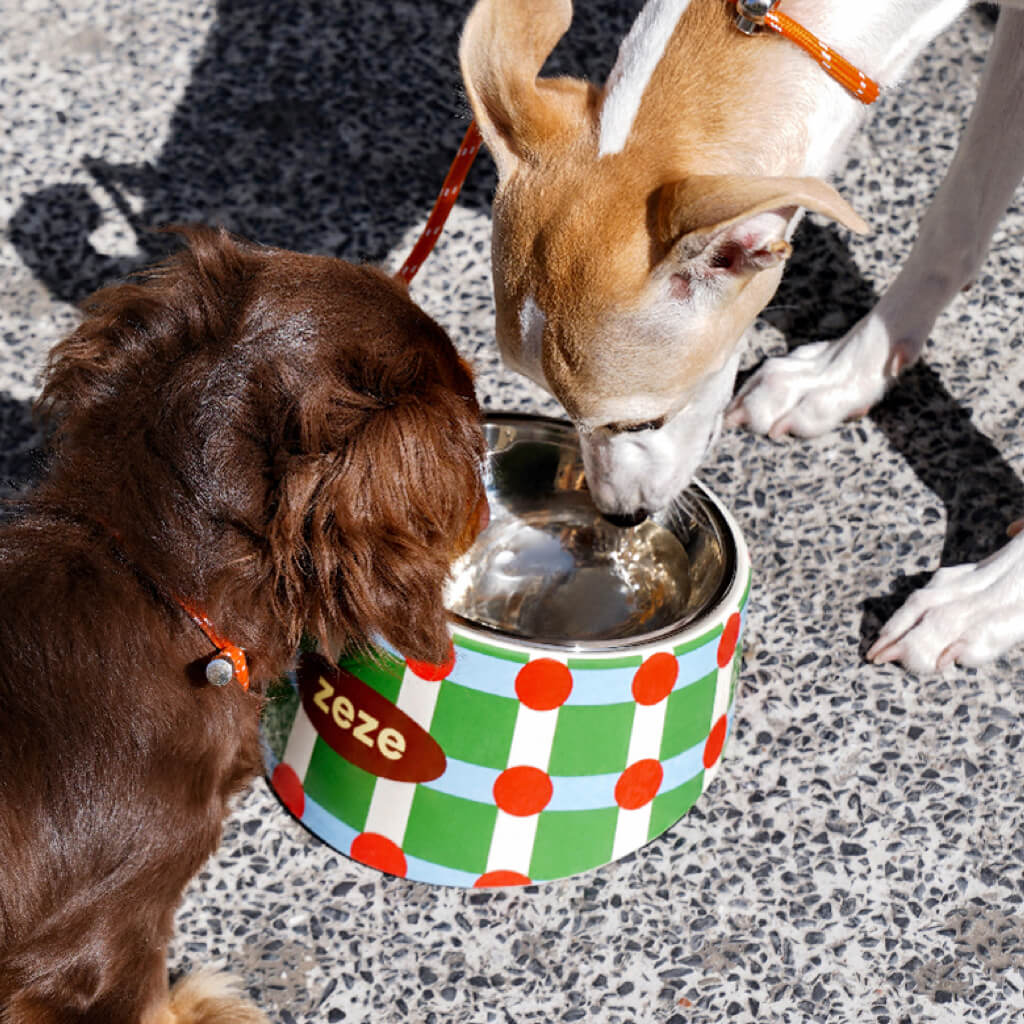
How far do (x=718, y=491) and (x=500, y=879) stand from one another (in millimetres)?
954

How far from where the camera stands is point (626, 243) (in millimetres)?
1707

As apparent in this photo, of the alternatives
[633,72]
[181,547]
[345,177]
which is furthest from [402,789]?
[345,177]

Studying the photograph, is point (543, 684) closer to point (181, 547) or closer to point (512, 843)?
point (512, 843)

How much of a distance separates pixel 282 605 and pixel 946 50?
9.20 ft

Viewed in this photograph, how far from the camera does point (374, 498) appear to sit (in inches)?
60.0

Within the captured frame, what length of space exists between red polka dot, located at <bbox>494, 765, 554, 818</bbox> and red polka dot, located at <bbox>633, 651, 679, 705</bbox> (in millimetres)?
187

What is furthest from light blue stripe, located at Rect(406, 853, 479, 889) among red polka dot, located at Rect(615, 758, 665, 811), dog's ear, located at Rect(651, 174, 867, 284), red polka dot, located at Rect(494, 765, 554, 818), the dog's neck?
the dog's neck

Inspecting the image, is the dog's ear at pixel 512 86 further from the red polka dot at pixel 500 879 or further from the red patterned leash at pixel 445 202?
the red polka dot at pixel 500 879

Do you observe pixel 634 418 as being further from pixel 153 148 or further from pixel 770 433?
pixel 153 148

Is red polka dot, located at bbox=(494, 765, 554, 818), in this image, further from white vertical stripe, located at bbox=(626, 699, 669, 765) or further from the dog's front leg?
the dog's front leg

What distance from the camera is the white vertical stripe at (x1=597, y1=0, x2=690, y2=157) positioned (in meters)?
1.77

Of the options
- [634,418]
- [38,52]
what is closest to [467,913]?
[634,418]

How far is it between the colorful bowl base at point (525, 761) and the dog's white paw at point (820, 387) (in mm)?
736

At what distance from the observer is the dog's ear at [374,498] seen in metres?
1.50
